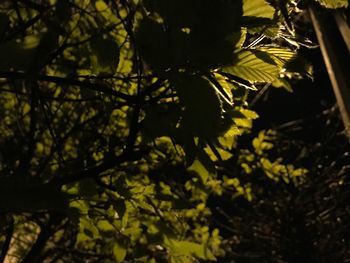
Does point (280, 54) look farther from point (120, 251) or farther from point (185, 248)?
point (120, 251)

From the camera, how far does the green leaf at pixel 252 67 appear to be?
42.1 inches

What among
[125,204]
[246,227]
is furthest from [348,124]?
[246,227]

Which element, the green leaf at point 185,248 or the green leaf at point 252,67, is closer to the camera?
the green leaf at point 252,67

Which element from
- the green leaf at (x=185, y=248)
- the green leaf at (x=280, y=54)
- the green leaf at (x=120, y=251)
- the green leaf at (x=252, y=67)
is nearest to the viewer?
the green leaf at (x=252, y=67)

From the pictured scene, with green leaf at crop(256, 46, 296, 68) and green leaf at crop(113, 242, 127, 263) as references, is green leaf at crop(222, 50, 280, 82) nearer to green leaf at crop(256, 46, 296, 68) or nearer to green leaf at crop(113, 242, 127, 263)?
green leaf at crop(256, 46, 296, 68)

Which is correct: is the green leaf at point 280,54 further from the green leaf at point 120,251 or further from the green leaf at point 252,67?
the green leaf at point 120,251

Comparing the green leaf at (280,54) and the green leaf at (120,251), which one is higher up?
the green leaf at (280,54)

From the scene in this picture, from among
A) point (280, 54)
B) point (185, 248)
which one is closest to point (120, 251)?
point (185, 248)

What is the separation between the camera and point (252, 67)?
112 centimetres

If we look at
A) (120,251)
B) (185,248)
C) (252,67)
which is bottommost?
(185,248)

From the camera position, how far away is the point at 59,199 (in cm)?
80

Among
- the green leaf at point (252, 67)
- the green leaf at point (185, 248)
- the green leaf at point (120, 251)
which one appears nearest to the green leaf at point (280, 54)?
the green leaf at point (252, 67)

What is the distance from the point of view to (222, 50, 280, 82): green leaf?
1.07m

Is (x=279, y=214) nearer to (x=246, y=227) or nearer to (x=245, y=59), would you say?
(x=246, y=227)
